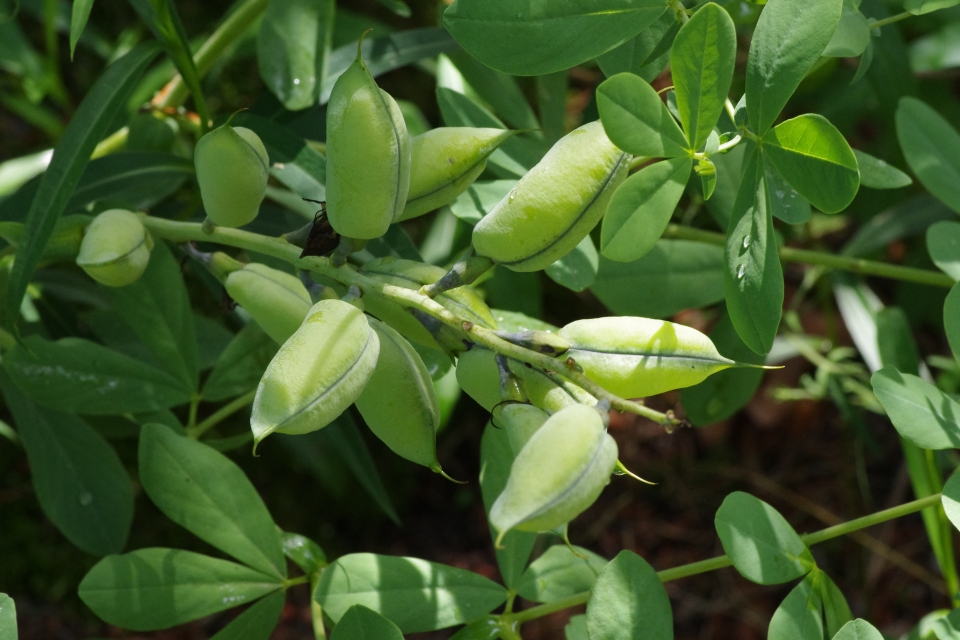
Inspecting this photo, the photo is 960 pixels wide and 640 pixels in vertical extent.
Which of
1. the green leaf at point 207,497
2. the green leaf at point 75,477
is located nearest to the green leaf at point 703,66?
the green leaf at point 207,497

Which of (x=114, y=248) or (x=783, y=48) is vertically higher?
(x=783, y=48)

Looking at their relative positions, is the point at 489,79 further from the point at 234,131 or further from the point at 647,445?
the point at 647,445

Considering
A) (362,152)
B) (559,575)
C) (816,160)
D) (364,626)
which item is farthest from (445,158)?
(559,575)

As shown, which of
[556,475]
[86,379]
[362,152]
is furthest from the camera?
[86,379]

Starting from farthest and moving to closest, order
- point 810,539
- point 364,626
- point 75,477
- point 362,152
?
point 75,477
point 810,539
point 364,626
point 362,152

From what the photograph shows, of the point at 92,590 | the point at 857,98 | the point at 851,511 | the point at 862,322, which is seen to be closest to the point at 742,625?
the point at 851,511

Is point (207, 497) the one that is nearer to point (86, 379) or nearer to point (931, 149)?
point (86, 379)
